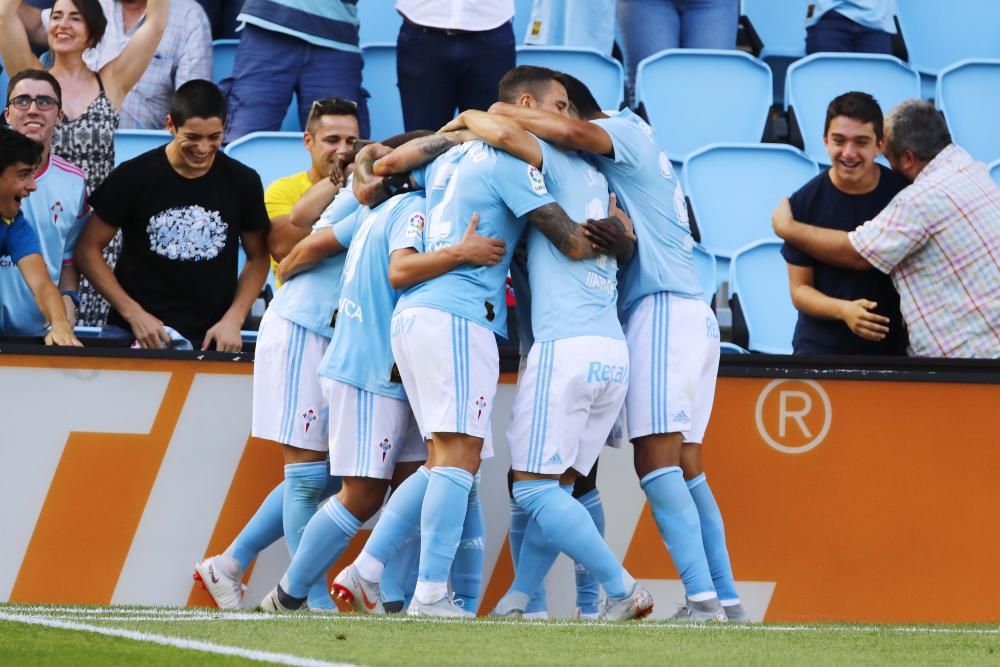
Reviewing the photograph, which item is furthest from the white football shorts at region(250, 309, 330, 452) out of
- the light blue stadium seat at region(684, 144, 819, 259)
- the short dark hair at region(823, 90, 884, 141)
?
the light blue stadium seat at region(684, 144, 819, 259)

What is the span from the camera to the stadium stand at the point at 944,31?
979 cm

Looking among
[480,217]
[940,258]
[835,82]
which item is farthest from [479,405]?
[835,82]

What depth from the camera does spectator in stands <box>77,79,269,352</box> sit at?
21.2 feet

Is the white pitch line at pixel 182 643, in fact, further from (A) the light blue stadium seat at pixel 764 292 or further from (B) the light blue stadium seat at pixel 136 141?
(A) the light blue stadium seat at pixel 764 292

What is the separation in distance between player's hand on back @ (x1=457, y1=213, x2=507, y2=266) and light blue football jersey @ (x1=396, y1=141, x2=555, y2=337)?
39 mm

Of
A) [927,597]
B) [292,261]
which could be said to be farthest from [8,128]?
[927,597]

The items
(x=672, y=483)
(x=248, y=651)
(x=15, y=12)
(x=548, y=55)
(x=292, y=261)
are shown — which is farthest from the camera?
(x=548, y=55)

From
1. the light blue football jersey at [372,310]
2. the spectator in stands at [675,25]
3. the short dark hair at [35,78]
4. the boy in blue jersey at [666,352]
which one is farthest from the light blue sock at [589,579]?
the spectator in stands at [675,25]

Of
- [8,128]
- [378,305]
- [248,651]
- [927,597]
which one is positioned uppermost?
[8,128]

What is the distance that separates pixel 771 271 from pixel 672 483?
2.63 metres

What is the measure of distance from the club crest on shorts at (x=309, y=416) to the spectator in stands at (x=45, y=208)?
1.16 m

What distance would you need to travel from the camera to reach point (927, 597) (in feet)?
20.0

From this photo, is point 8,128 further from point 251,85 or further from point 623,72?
point 623,72

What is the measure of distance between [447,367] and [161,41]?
12.1ft
